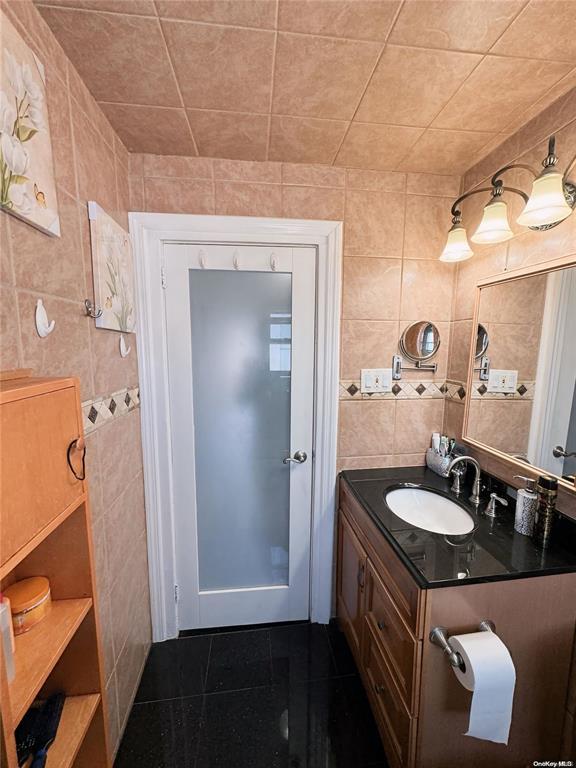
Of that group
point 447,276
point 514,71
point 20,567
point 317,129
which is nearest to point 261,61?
point 317,129

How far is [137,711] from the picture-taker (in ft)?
4.34

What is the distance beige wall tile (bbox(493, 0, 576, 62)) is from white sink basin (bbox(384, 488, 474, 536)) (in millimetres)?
1491

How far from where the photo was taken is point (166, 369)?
58.4 inches

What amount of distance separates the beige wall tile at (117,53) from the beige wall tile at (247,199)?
37 centimetres

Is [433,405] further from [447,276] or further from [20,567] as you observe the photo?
[20,567]

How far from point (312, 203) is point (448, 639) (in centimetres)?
169

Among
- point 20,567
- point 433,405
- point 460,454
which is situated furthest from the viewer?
point 433,405

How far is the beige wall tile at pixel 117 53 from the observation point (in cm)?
81

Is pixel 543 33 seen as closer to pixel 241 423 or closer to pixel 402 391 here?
pixel 402 391

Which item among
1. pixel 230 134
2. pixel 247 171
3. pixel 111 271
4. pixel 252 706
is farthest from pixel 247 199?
pixel 252 706

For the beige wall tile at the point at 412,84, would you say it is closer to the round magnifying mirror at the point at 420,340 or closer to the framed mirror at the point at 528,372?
the framed mirror at the point at 528,372

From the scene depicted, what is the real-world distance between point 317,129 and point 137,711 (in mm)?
2431

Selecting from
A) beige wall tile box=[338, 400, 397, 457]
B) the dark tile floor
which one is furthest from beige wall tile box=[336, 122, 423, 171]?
the dark tile floor

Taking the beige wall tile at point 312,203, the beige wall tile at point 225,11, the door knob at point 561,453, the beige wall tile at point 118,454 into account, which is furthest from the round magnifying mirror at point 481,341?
the beige wall tile at point 118,454
